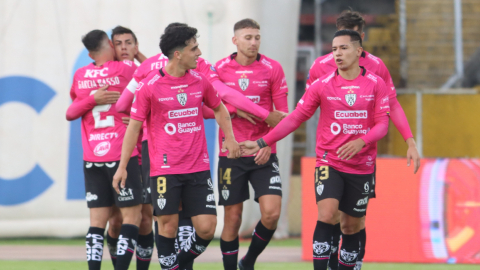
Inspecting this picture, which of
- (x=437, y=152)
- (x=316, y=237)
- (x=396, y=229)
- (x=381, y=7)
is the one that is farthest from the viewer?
(x=381, y=7)

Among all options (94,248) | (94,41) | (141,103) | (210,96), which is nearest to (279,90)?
(210,96)

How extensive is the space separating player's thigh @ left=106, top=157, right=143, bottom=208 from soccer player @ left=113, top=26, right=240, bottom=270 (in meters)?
0.66

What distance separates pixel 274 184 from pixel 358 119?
40.2 inches

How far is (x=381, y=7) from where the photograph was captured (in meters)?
12.8

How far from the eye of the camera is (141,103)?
4.59 metres

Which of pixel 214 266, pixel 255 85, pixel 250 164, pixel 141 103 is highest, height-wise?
pixel 255 85

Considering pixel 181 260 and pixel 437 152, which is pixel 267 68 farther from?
pixel 437 152

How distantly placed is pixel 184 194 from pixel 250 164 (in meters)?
0.84

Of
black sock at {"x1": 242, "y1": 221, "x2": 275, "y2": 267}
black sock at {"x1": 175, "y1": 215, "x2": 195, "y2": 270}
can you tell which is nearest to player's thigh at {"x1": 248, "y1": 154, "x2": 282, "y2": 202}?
black sock at {"x1": 242, "y1": 221, "x2": 275, "y2": 267}

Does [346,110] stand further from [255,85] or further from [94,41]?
[94,41]

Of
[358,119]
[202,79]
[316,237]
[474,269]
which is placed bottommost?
[474,269]

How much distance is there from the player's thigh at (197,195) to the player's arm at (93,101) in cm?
115

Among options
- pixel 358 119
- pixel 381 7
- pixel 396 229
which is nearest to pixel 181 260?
pixel 358 119

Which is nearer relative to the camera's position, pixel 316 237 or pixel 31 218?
pixel 316 237
